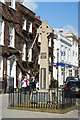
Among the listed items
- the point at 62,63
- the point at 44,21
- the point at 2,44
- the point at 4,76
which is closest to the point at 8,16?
the point at 2,44

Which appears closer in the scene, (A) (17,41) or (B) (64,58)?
(A) (17,41)

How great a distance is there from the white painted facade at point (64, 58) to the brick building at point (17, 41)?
1338cm

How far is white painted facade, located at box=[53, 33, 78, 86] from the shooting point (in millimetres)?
52156

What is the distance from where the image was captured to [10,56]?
3014 cm

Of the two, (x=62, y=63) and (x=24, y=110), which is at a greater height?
(x=62, y=63)

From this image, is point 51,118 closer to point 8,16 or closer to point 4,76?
point 4,76

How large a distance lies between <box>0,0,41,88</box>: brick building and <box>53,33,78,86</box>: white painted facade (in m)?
13.4

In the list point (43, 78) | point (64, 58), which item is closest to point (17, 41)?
point (43, 78)

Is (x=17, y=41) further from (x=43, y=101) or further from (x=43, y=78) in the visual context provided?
(x=43, y=101)

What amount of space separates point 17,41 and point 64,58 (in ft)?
80.1

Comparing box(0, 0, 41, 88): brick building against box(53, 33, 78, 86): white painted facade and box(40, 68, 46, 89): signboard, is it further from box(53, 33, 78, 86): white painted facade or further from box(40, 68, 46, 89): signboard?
box(53, 33, 78, 86): white painted facade

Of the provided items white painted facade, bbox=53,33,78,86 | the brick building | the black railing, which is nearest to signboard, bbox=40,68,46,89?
the black railing

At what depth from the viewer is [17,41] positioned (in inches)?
1284

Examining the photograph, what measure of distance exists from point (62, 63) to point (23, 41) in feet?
66.5
